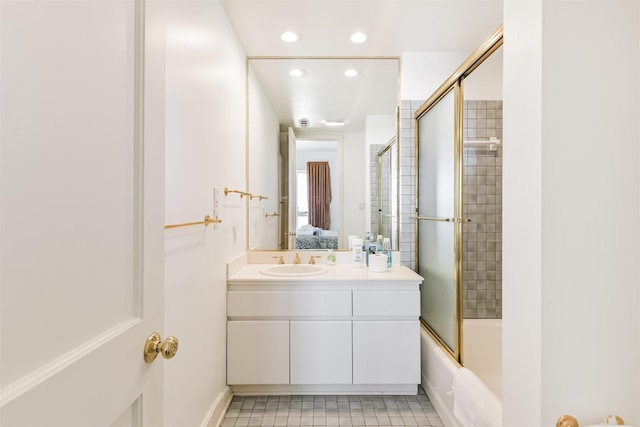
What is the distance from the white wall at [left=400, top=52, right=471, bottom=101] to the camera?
248 centimetres

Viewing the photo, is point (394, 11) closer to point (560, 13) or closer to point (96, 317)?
point (560, 13)

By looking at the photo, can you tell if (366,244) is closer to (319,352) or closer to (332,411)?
(319,352)

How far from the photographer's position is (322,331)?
207 centimetres

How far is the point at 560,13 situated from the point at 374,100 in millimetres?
1956

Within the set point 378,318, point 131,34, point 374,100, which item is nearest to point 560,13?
A: point 131,34

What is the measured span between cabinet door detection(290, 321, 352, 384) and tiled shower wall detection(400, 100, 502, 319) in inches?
32.5

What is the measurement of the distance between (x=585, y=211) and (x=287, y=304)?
5.39 ft

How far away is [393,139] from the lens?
260 centimetres

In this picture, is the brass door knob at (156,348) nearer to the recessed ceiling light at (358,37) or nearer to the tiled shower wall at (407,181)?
the tiled shower wall at (407,181)

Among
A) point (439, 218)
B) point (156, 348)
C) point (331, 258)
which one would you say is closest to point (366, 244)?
point (331, 258)

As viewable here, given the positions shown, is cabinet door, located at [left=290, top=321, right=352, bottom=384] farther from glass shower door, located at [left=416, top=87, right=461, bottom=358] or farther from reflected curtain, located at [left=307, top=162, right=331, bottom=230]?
reflected curtain, located at [left=307, top=162, right=331, bottom=230]

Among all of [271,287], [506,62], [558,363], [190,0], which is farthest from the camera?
[271,287]

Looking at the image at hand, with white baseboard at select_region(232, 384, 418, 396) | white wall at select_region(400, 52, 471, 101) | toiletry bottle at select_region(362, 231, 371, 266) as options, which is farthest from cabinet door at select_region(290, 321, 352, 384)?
white wall at select_region(400, 52, 471, 101)

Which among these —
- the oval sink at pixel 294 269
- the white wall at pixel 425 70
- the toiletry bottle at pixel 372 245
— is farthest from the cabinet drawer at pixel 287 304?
the white wall at pixel 425 70
